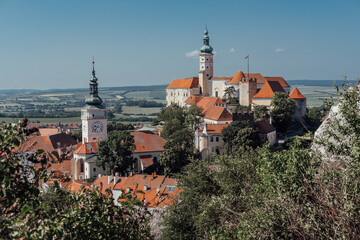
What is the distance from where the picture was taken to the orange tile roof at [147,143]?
4971 cm

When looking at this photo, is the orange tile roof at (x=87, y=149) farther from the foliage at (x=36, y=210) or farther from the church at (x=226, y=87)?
the foliage at (x=36, y=210)

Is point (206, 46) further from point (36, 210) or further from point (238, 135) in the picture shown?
point (36, 210)

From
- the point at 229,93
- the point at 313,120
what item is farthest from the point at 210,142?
the point at 229,93

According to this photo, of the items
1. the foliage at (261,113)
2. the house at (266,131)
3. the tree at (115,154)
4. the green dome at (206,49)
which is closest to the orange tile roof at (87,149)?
the tree at (115,154)

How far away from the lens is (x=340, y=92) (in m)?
11.2

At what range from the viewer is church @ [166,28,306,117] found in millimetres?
59312

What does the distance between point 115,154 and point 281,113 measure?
20.4 m

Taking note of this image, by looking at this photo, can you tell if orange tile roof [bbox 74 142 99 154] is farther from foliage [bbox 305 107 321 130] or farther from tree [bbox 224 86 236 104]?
tree [bbox 224 86 236 104]

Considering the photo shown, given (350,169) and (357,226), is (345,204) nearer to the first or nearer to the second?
(357,226)

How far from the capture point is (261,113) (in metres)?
53.6

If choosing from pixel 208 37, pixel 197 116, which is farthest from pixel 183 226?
pixel 208 37

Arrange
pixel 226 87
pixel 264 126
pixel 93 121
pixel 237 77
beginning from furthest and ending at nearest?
pixel 226 87 → pixel 237 77 → pixel 93 121 → pixel 264 126

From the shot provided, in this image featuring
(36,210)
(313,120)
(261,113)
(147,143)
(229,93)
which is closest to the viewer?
(36,210)

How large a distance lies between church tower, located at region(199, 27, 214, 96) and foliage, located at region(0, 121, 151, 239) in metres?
72.3
